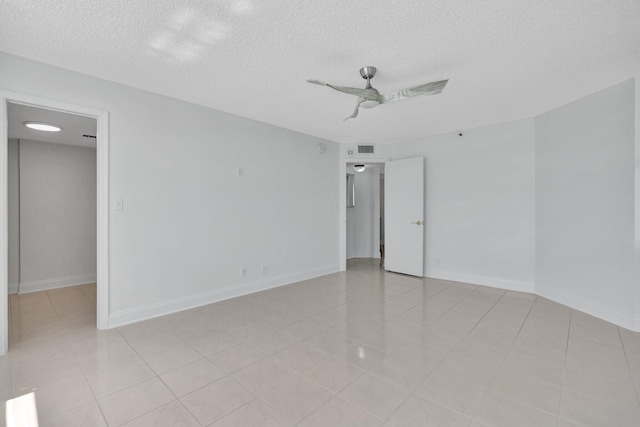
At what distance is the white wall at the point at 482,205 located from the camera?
4.14 meters

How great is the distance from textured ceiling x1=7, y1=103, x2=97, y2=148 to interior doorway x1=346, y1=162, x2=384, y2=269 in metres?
5.00

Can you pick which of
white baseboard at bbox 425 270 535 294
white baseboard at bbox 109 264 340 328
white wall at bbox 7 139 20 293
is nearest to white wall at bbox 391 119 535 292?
white baseboard at bbox 425 270 535 294

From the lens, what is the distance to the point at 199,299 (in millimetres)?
3533

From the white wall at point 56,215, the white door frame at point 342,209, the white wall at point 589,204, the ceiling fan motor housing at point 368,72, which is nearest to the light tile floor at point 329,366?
the white wall at point 589,204

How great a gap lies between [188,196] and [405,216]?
3536 mm

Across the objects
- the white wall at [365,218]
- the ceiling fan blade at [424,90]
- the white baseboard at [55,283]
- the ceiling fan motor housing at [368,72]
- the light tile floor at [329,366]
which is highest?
the ceiling fan motor housing at [368,72]

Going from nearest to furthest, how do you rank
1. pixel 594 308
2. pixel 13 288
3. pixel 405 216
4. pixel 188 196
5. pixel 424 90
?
1. pixel 424 90
2. pixel 594 308
3. pixel 188 196
4. pixel 13 288
5. pixel 405 216

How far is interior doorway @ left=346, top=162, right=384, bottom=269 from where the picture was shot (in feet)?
23.5

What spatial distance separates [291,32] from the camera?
211 centimetres

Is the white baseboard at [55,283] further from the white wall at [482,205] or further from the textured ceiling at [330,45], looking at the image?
the white wall at [482,205]

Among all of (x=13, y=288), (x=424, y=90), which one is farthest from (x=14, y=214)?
(x=424, y=90)

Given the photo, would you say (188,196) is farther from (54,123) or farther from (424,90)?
(424,90)

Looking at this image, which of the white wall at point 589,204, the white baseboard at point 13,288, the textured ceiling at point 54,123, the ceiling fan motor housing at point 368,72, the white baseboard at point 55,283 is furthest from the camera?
the white baseboard at point 55,283

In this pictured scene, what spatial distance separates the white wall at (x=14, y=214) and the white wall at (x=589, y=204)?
7272mm
